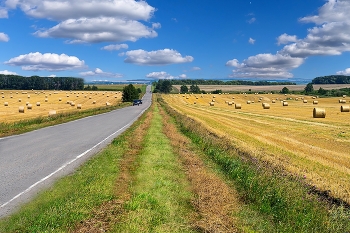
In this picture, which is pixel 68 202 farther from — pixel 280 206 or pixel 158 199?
pixel 280 206

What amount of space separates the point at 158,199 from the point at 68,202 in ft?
7.03

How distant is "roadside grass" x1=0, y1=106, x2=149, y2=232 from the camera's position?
6.72 meters

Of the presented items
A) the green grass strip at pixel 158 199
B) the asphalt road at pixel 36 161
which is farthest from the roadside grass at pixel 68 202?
the green grass strip at pixel 158 199

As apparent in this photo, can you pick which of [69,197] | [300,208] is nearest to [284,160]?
[300,208]

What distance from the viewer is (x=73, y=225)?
6688 millimetres

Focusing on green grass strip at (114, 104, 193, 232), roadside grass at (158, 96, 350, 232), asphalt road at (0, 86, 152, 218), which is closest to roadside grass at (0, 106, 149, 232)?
asphalt road at (0, 86, 152, 218)

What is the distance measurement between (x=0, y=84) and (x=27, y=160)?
197 meters

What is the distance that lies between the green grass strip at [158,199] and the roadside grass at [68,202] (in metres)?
0.81

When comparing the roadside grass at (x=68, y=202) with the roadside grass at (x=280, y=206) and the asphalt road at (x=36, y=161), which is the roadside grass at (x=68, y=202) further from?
the roadside grass at (x=280, y=206)

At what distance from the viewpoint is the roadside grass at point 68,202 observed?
672 centimetres

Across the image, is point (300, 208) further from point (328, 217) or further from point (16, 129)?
point (16, 129)

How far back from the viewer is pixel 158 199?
8539 millimetres

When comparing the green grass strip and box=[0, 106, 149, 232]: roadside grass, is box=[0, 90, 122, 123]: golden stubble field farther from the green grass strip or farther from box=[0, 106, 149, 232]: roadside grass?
the green grass strip

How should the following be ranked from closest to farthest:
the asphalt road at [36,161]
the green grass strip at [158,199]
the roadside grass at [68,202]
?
the roadside grass at [68,202]
the green grass strip at [158,199]
the asphalt road at [36,161]
